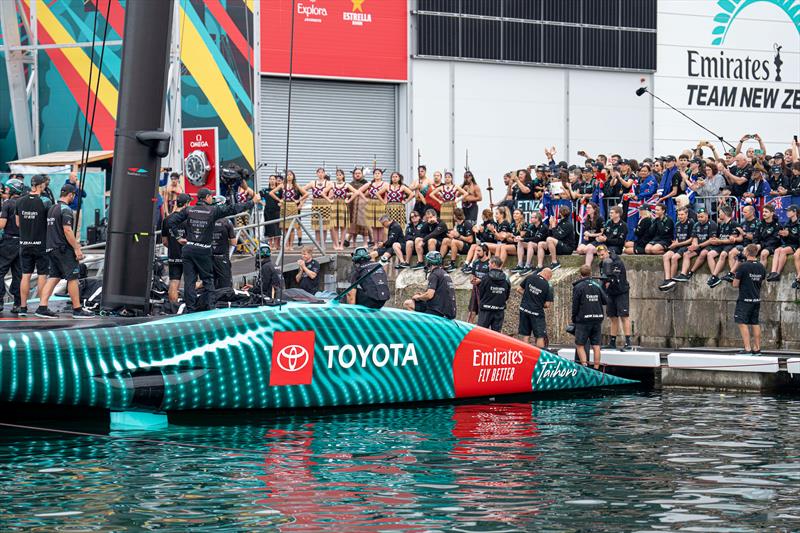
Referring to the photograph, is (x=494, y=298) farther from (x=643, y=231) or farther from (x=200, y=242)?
(x=200, y=242)

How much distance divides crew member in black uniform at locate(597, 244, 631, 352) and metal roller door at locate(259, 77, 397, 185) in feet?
43.2

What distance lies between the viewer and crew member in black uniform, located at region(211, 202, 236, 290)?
1683cm

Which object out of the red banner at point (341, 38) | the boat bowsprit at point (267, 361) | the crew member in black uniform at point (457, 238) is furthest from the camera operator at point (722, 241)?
the red banner at point (341, 38)

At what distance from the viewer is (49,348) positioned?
41.5ft

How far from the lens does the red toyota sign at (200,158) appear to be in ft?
74.6

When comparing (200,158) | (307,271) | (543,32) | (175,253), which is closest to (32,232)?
(175,253)

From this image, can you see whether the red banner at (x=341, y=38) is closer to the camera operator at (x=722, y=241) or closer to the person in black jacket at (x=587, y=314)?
the camera operator at (x=722, y=241)

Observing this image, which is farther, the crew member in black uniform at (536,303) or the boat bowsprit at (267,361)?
the crew member in black uniform at (536,303)

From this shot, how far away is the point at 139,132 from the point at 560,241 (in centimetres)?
1110

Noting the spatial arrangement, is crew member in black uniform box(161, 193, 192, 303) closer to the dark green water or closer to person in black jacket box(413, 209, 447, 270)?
the dark green water

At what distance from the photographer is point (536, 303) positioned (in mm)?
19219

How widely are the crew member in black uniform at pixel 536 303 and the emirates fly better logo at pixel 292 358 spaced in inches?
219

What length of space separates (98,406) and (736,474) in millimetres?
6253

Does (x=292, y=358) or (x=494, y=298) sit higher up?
(x=494, y=298)
